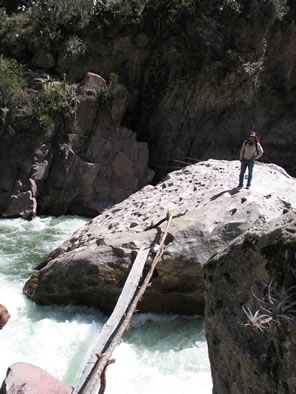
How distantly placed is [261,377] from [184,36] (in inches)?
634

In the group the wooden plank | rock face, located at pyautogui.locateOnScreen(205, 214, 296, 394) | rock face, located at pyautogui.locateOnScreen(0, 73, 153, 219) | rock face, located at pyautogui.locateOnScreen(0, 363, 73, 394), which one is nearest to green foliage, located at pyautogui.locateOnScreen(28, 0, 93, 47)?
rock face, located at pyautogui.locateOnScreen(0, 73, 153, 219)

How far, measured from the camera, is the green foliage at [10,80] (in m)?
15.5

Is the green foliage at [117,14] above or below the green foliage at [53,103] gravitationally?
above

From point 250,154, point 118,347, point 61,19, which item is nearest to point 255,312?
point 118,347

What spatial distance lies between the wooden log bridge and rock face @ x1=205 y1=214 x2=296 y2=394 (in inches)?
53.2

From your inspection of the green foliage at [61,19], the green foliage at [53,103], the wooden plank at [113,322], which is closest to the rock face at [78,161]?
the green foliage at [53,103]

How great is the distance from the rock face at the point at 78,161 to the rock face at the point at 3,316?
7.08 meters

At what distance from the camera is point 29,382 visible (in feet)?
16.8

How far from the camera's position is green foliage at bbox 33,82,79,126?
15.5 m

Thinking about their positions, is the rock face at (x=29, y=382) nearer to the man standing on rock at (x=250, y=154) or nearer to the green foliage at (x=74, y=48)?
the man standing on rock at (x=250, y=154)

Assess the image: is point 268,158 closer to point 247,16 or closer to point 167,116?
point 167,116

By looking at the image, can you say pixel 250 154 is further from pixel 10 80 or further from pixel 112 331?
pixel 10 80

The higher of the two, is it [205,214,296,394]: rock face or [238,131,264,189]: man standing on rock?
[238,131,264,189]: man standing on rock

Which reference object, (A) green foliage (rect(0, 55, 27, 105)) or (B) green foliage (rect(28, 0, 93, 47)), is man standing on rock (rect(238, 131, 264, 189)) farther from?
(B) green foliage (rect(28, 0, 93, 47))
